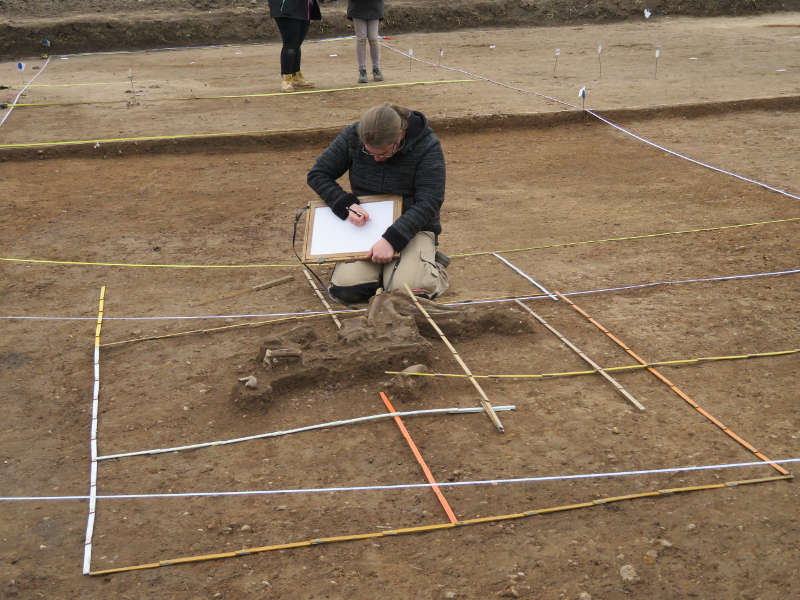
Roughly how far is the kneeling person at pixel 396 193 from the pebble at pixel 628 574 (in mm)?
2039

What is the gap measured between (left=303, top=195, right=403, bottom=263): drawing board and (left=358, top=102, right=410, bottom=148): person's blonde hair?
46 cm

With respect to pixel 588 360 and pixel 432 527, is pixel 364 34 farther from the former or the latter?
pixel 432 527

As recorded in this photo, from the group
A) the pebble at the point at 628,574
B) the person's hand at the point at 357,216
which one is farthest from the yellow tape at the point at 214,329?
the pebble at the point at 628,574

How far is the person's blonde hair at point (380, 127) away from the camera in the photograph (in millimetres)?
3828

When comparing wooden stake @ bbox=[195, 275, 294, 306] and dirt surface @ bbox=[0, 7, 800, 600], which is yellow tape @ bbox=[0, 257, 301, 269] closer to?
dirt surface @ bbox=[0, 7, 800, 600]

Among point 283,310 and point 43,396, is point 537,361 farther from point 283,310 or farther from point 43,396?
point 43,396

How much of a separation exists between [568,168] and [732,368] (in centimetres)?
368

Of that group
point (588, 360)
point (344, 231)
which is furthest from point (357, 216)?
point (588, 360)

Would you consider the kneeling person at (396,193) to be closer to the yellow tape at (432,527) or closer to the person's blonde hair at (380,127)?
the person's blonde hair at (380,127)

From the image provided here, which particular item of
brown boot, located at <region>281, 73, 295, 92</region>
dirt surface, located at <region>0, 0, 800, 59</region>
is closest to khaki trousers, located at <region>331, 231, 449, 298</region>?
brown boot, located at <region>281, 73, 295, 92</region>

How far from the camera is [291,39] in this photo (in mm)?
8883

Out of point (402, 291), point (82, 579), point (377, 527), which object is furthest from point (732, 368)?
point (82, 579)

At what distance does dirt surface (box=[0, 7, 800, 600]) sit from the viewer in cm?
263

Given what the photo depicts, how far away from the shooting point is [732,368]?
376cm
